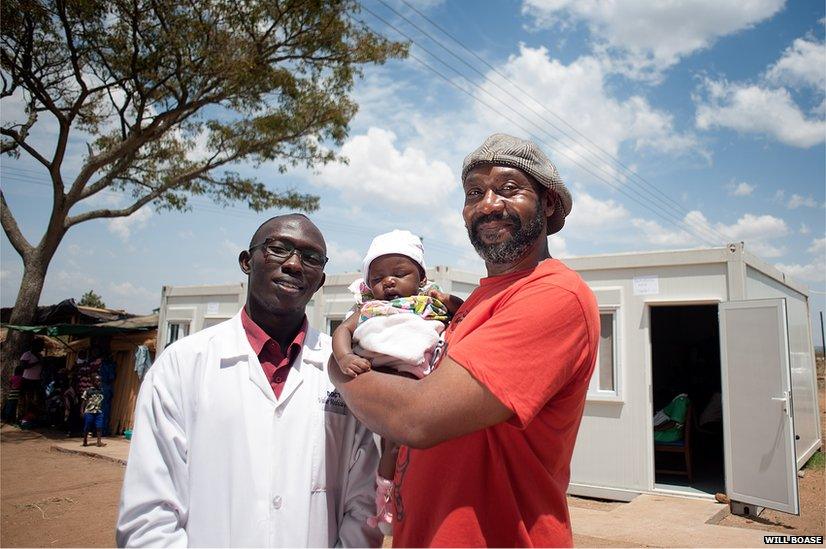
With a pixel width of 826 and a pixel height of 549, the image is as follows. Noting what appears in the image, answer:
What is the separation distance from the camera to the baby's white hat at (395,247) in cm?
244

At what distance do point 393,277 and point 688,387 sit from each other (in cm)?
1243

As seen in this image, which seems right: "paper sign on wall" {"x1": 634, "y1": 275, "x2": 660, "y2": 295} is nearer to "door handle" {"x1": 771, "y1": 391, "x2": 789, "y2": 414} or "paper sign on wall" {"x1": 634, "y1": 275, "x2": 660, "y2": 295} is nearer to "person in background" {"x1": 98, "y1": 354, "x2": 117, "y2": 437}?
"door handle" {"x1": 771, "y1": 391, "x2": 789, "y2": 414}

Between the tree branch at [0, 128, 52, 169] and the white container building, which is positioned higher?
the tree branch at [0, 128, 52, 169]

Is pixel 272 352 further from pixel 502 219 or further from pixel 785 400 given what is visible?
pixel 785 400

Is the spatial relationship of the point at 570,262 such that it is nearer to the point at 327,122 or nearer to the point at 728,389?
the point at 728,389

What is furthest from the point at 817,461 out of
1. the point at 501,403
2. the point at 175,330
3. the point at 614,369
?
the point at 175,330

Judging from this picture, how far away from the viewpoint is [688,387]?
1266 cm

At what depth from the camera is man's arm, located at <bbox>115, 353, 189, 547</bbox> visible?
1.79m

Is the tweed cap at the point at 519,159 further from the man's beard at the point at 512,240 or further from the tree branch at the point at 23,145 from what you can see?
the tree branch at the point at 23,145

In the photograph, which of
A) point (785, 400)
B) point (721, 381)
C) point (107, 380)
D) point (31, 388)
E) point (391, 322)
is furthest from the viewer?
point (31, 388)

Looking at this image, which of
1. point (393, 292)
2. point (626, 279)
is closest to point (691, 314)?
point (626, 279)

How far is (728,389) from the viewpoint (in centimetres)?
771

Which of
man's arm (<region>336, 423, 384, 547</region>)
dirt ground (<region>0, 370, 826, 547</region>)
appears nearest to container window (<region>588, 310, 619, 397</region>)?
dirt ground (<region>0, 370, 826, 547</region>)

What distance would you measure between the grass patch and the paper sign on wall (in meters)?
5.73
